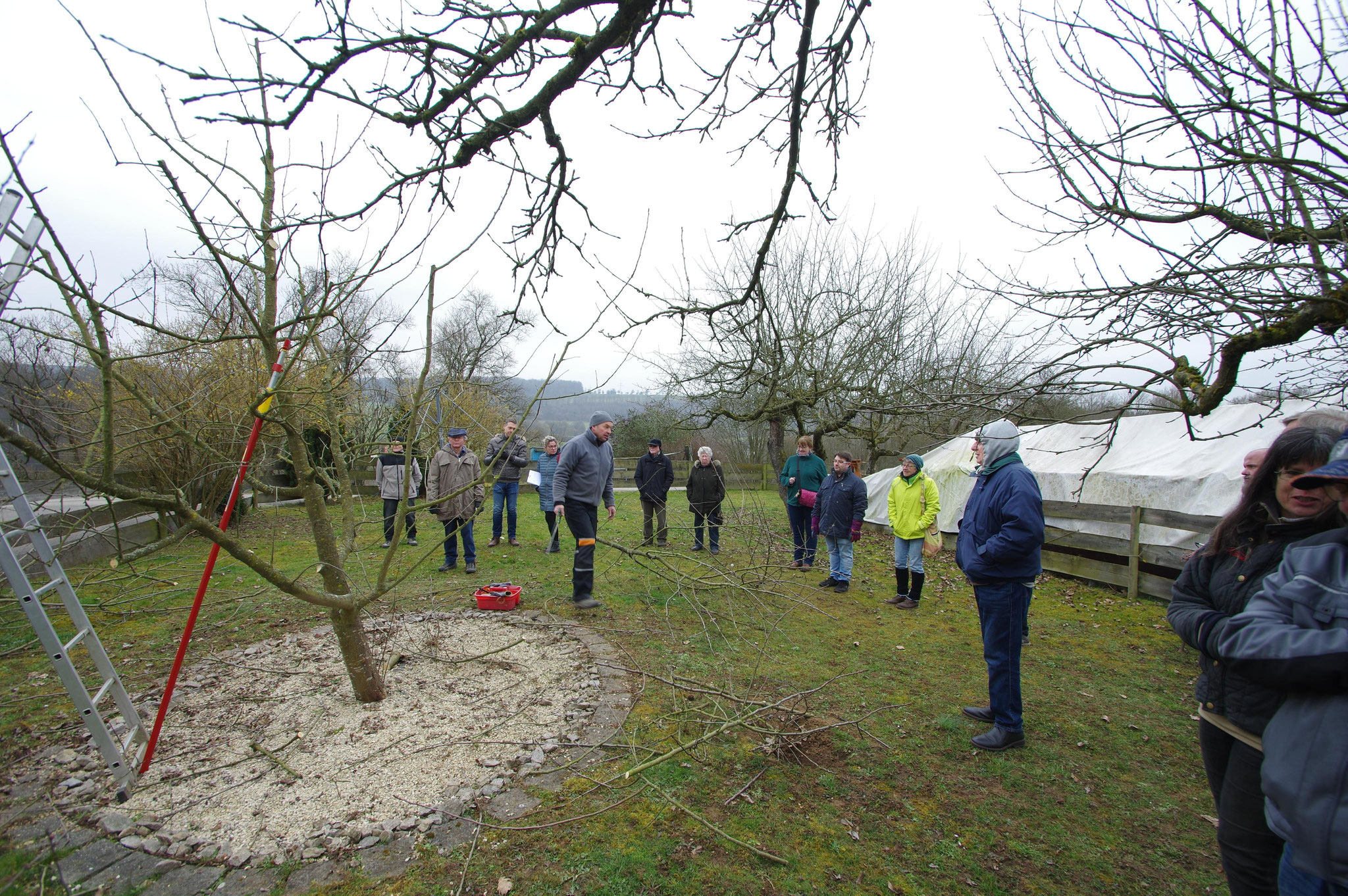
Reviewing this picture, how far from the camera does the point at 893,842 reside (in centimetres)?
276

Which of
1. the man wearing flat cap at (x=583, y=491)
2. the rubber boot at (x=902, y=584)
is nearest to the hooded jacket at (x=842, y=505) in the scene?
the rubber boot at (x=902, y=584)

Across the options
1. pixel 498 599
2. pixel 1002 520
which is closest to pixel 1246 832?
pixel 1002 520

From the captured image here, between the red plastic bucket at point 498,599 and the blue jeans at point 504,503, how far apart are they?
3.34 metres

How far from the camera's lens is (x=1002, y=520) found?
373cm

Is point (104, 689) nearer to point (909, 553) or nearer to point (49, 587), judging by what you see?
point (49, 587)

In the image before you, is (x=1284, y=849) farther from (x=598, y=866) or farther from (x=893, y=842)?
(x=598, y=866)

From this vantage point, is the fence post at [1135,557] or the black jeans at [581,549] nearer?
the black jeans at [581,549]

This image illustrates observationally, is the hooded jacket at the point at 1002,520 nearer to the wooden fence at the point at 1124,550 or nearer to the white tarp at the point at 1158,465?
the white tarp at the point at 1158,465

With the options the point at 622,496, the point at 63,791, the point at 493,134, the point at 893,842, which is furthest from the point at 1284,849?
the point at 622,496

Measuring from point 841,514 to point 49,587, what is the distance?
647cm

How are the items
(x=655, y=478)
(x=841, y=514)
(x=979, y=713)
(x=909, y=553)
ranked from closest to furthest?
(x=979, y=713), (x=909, y=553), (x=841, y=514), (x=655, y=478)

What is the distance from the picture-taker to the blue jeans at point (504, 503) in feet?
30.2

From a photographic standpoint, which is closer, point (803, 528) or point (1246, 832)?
point (1246, 832)

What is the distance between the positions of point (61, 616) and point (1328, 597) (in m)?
8.58
